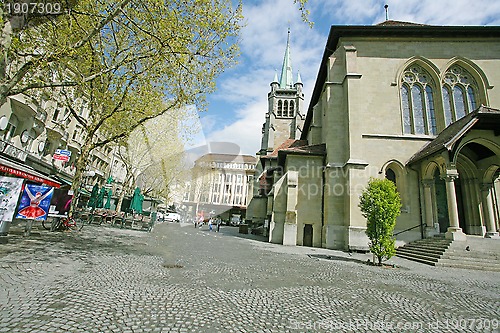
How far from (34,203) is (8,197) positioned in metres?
1.75

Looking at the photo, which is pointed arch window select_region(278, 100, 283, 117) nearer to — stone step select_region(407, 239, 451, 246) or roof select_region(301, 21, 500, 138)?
roof select_region(301, 21, 500, 138)

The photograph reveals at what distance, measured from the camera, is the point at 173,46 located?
8711 mm

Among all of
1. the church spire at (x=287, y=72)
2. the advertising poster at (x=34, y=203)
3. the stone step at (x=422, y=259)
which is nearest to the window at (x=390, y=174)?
the stone step at (x=422, y=259)

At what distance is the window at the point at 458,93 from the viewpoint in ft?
58.6

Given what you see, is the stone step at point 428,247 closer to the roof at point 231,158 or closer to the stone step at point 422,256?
the stone step at point 422,256

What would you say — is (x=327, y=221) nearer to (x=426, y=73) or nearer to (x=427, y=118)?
(x=427, y=118)

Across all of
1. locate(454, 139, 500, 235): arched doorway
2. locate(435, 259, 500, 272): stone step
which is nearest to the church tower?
locate(454, 139, 500, 235): arched doorway

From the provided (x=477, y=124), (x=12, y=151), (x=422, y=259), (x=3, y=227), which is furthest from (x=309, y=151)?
(x=12, y=151)

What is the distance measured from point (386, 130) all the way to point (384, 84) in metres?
3.64

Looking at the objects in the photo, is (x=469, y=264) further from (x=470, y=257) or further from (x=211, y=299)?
(x=211, y=299)

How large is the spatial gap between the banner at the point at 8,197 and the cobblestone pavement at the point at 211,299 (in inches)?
39.9

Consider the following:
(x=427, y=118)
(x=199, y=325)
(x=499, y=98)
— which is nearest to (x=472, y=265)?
(x=427, y=118)

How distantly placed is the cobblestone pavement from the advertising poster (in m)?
2.18

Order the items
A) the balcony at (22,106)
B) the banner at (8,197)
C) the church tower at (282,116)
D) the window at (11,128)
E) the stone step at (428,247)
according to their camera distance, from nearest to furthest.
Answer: the banner at (8,197) → the stone step at (428,247) → the balcony at (22,106) → the window at (11,128) → the church tower at (282,116)
